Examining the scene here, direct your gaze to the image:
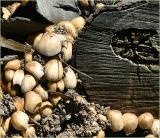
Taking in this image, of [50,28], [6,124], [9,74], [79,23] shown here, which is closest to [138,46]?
[79,23]

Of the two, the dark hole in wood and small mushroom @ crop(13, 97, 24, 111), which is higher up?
the dark hole in wood

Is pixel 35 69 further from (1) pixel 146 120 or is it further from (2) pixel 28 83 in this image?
(1) pixel 146 120

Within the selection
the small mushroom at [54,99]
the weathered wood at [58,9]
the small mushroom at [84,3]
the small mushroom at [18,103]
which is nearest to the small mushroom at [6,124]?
the small mushroom at [18,103]

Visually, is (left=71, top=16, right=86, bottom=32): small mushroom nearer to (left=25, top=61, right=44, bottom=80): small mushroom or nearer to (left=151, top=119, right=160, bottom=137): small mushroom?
(left=25, top=61, right=44, bottom=80): small mushroom

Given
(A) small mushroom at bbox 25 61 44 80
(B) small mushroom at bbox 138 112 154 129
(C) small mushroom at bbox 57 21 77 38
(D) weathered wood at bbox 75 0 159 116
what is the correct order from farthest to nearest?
1. (B) small mushroom at bbox 138 112 154 129
2. (C) small mushroom at bbox 57 21 77 38
3. (A) small mushroom at bbox 25 61 44 80
4. (D) weathered wood at bbox 75 0 159 116

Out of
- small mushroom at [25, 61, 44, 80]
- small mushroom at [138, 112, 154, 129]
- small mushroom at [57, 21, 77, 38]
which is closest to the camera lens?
small mushroom at [25, 61, 44, 80]

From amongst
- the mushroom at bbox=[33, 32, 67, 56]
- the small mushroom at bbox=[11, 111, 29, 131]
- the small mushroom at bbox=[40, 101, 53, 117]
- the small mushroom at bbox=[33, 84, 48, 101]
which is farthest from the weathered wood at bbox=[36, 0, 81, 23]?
the small mushroom at bbox=[11, 111, 29, 131]
